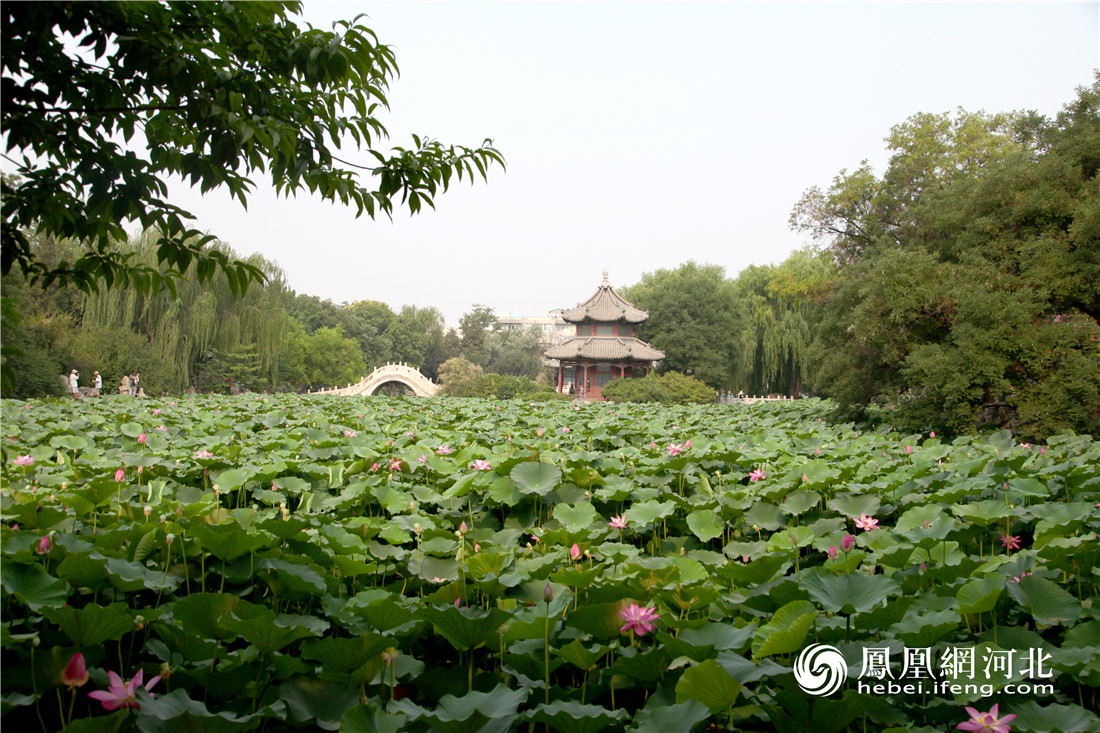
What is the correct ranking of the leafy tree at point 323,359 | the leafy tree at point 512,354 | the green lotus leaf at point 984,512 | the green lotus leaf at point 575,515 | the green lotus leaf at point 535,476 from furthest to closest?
the leafy tree at point 512,354
the leafy tree at point 323,359
the green lotus leaf at point 535,476
the green lotus leaf at point 575,515
the green lotus leaf at point 984,512

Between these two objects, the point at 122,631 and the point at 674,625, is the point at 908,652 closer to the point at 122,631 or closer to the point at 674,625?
the point at 674,625

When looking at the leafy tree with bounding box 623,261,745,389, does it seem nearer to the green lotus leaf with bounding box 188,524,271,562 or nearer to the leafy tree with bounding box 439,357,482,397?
the leafy tree with bounding box 439,357,482,397

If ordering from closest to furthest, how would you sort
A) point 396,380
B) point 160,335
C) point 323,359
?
point 160,335
point 396,380
point 323,359

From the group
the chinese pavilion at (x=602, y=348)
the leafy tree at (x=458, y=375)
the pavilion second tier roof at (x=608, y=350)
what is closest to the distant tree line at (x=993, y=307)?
the leafy tree at (x=458, y=375)

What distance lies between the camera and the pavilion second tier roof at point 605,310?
25.7 metres

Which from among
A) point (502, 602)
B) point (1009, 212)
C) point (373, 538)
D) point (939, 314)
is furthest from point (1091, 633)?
point (1009, 212)

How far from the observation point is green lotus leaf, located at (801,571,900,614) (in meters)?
1.39

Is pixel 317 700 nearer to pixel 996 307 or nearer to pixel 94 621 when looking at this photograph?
pixel 94 621

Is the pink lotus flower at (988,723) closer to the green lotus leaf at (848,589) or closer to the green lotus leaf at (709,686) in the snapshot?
the green lotus leaf at (848,589)

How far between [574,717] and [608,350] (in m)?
24.1

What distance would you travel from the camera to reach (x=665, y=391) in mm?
19391

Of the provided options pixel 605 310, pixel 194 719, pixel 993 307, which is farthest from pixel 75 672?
pixel 605 310

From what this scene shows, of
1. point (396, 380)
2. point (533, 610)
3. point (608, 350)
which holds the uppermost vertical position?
point (608, 350)

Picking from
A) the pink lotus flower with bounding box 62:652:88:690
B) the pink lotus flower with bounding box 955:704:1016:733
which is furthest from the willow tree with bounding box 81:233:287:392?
the pink lotus flower with bounding box 955:704:1016:733
